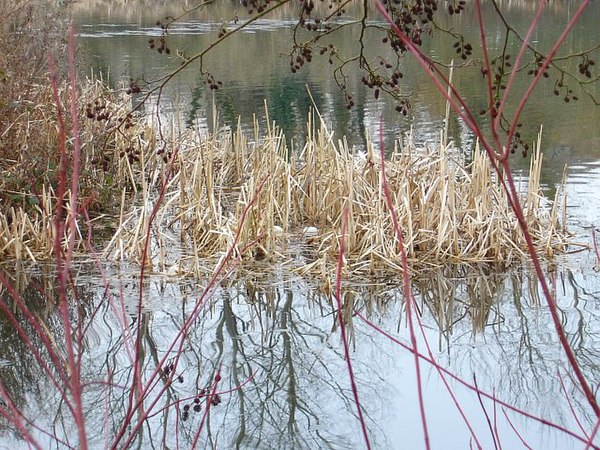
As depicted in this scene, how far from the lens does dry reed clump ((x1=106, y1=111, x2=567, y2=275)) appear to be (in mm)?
6328

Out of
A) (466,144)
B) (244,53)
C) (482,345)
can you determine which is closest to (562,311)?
(482,345)

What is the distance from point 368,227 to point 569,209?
2.07 metres

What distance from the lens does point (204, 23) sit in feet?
87.8

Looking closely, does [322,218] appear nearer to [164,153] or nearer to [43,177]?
[164,153]

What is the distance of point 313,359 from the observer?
198 inches

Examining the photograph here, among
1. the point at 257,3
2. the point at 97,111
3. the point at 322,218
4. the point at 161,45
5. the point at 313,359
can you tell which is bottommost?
the point at 313,359

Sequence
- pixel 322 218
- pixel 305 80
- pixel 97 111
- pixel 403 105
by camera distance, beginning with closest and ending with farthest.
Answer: pixel 97 111 → pixel 403 105 → pixel 322 218 → pixel 305 80

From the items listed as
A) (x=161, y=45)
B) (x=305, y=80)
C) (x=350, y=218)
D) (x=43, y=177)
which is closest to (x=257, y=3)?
(x=161, y=45)

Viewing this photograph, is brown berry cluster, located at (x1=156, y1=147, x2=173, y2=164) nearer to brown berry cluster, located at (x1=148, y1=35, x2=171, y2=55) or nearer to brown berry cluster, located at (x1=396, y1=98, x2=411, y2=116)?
brown berry cluster, located at (x1=148, y1=35, x2=171, y2=55)

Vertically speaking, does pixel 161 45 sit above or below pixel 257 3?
below

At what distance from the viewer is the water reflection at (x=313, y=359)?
4.20m

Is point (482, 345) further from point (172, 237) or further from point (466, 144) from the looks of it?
point (466, 144)

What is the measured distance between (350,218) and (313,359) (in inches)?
58.3

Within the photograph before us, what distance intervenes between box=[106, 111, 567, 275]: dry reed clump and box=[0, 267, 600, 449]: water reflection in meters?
0.26
